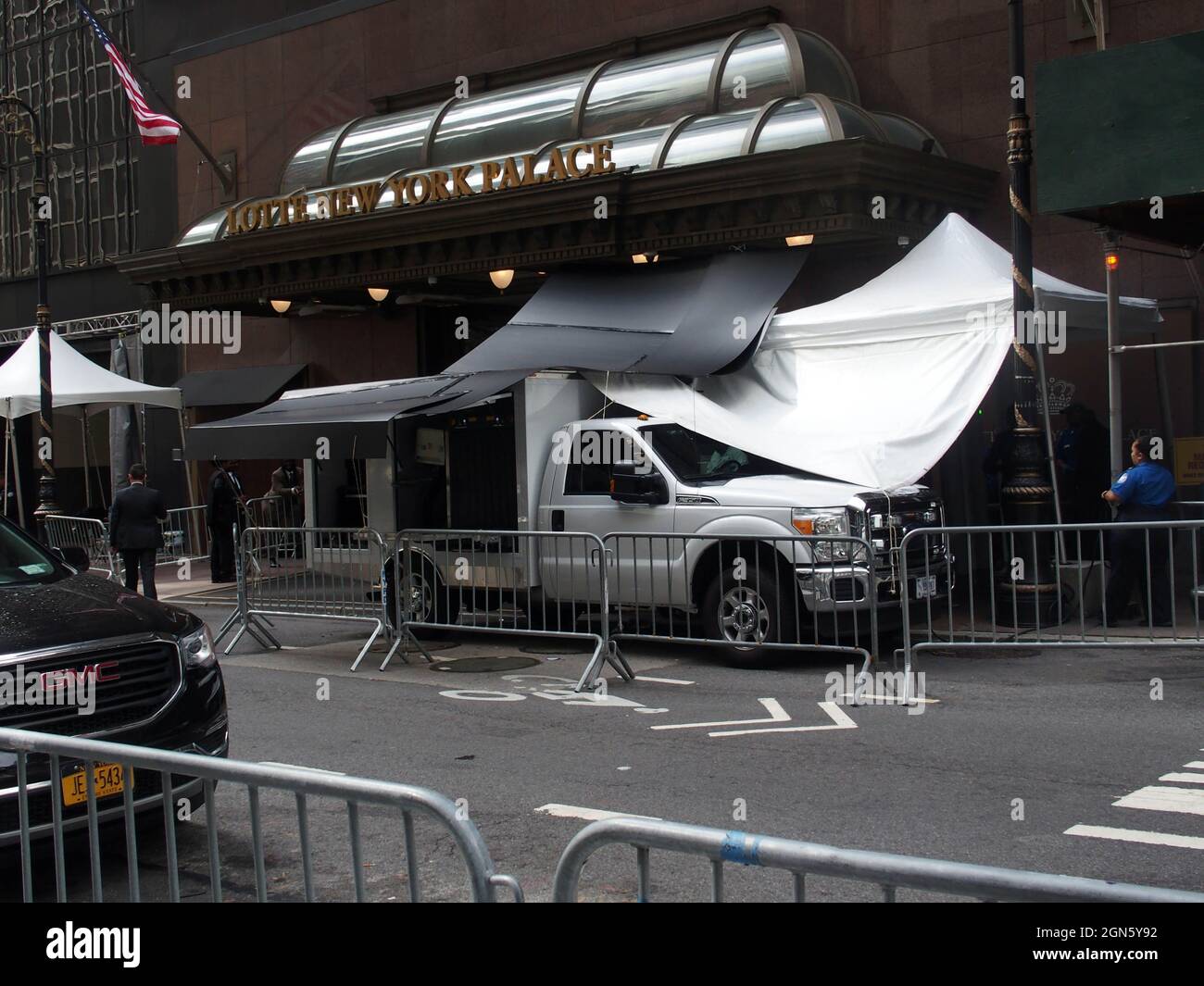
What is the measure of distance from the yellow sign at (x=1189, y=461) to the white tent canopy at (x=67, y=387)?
50.0ft

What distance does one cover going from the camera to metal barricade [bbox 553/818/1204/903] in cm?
224

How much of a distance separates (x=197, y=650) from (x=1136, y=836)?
14.7ft

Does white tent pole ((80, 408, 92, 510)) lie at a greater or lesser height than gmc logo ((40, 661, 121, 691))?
greater

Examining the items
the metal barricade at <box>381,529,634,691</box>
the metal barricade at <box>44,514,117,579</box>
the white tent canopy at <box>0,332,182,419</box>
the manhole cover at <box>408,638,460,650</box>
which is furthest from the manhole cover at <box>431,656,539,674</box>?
the white tent canopy at <box>0,332,182,419</box>

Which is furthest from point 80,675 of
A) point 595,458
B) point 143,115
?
point 143,115

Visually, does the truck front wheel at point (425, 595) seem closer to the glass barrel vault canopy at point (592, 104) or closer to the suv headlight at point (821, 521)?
the suv headlight at point (821, 521)

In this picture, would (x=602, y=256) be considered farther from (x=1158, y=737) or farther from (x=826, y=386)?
(x=1158, y=737)

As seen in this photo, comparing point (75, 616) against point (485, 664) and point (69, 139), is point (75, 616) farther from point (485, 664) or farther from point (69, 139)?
point (69, 139)

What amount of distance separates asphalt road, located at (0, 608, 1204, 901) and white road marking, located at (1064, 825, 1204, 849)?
0.02 m

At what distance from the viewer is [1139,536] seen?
1220 cm

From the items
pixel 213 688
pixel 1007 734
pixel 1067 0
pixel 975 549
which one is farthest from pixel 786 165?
pixel 213 688

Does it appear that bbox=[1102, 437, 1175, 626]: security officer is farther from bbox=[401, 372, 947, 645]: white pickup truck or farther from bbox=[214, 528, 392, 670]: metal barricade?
bbox=[214, 528, 392, 670]: metal barricade

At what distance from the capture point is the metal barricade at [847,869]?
7.36ft

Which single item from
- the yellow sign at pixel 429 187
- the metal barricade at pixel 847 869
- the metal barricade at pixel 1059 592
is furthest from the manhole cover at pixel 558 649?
the metal barricade at pixel 847 869
